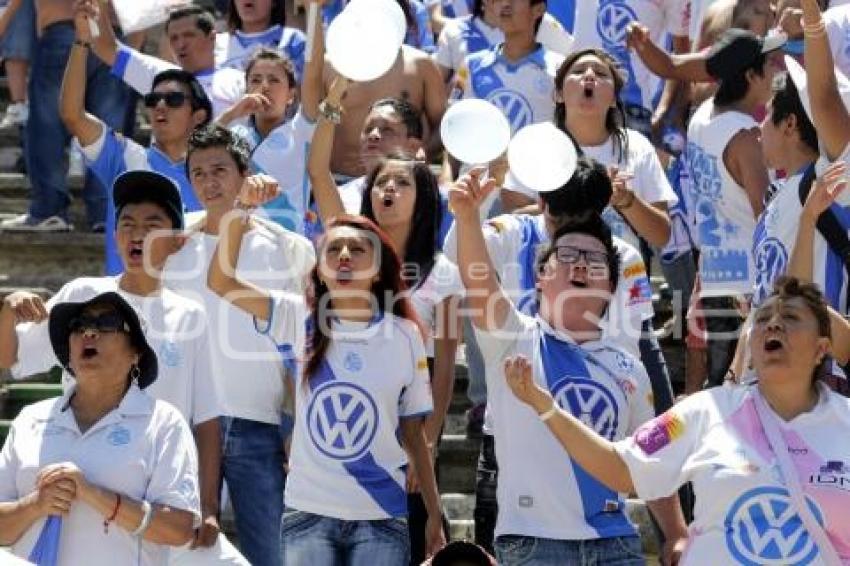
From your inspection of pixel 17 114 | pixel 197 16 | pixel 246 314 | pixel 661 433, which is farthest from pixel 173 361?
pixel 17 114

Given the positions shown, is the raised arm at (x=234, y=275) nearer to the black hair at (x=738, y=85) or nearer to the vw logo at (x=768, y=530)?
the vw logo at (x=768, y=530)

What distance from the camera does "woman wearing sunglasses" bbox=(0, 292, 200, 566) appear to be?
245 inches

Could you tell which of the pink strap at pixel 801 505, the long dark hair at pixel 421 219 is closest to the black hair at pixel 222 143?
the long dark hair at pixel 421 219

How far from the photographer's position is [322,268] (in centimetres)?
725

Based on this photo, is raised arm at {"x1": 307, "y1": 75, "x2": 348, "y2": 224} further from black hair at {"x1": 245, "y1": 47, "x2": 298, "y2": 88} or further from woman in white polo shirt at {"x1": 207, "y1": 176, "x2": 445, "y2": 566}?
black hair at {"x1": 245, "y1": 47, "x2": 298, "y2": 88}

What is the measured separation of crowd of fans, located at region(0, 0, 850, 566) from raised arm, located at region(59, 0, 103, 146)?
18 mm

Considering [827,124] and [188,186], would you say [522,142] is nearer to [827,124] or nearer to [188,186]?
[827,124]

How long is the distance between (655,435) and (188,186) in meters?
3.16

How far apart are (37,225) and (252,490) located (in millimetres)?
3329

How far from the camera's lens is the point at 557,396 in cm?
680

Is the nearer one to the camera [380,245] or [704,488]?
[704,488]

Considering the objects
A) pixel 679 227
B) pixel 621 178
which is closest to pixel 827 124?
pixel 621 178

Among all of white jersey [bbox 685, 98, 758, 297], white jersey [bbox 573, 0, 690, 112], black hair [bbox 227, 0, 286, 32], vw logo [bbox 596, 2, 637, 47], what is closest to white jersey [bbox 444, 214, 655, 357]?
white jersey [bbox 685, 98, 758, 297]

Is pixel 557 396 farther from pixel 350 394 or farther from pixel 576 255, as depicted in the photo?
pixel 350 394
